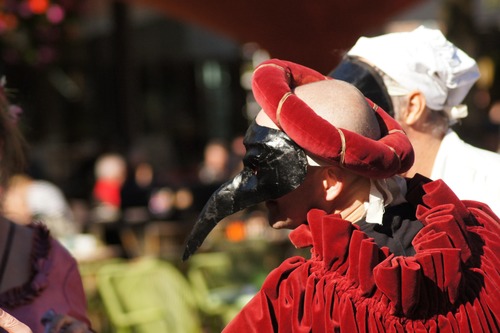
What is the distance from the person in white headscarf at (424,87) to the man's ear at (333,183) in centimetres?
91

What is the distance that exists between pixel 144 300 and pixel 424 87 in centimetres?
432

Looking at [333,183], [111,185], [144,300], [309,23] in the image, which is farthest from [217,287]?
[333,183]

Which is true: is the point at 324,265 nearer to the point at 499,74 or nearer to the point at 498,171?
the point at 498,171

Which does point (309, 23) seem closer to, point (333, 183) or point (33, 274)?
point (33, 274)

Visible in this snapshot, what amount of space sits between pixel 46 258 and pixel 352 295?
1066 mm

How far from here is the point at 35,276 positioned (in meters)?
2.69

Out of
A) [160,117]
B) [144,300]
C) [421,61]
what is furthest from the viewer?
→ [160,117]

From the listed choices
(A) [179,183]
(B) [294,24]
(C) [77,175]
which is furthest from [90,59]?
(B) [294,24]

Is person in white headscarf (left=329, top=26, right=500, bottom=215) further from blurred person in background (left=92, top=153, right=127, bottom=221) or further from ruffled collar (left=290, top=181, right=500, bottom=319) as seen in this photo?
blurred person in background (left=92, top=153, right=127, bottom=221)

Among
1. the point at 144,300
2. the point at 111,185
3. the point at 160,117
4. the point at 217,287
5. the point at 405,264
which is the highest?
the point at 405,264

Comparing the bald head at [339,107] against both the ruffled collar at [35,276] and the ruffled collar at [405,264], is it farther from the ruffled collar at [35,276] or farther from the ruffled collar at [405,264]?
the ruffled collar at [35,276]

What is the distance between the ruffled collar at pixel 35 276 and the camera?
2.62m

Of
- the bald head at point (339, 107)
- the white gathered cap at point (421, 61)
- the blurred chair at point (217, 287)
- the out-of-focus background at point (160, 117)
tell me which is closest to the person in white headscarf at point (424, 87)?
Result: the white gathered cap at point (421, 61)

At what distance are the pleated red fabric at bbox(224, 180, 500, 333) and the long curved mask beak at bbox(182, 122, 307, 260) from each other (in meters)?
0.09
